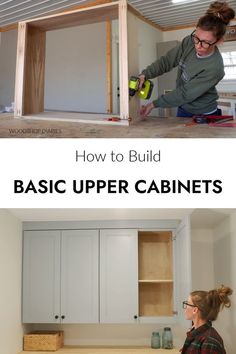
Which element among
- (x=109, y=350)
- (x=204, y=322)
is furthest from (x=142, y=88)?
(x=109, y=350)

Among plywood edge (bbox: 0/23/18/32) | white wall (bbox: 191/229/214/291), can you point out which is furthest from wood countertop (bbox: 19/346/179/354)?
plywood edge (bbox: 0/23/18/32)

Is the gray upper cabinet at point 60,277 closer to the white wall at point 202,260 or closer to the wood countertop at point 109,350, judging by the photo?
the wood countertop at point 109,350

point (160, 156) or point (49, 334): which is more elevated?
point (160, 156)

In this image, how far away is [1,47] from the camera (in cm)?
86

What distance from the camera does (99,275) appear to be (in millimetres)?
2471

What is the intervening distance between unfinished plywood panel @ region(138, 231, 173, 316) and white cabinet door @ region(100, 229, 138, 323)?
9cm

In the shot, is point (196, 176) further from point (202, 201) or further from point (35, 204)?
point (35, 204)

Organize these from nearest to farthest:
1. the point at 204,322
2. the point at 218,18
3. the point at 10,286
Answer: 1. the point at 218,18
2. the point at 204,322
3. the point at 10,286

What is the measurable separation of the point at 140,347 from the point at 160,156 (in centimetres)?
186

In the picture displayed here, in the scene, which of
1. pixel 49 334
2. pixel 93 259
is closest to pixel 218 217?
pixel 93 259

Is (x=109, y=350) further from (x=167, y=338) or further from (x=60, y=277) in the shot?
(x=60, y=277)

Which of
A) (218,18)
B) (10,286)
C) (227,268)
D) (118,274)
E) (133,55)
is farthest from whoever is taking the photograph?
(118,274)

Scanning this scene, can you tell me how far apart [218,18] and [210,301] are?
79 cm

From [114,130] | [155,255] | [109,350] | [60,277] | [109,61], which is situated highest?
[109,61]
